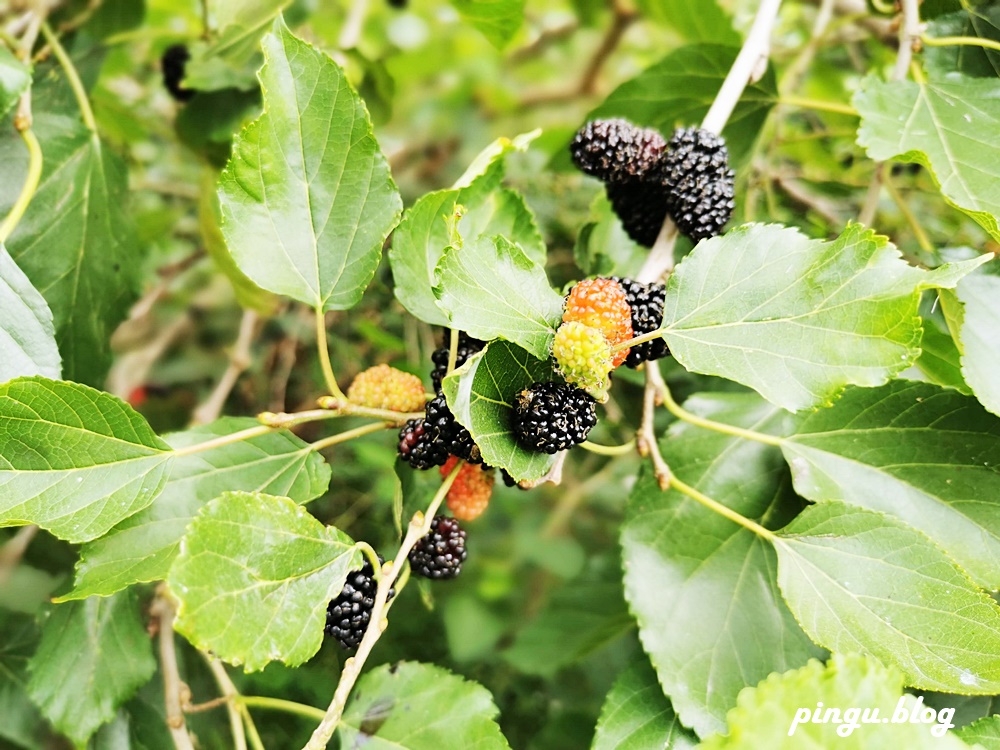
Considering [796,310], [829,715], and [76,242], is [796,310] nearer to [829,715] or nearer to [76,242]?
[829,715]

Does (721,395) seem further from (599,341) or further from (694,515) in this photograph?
(599,341)

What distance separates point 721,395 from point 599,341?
34 cm

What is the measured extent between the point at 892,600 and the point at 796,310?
26cm

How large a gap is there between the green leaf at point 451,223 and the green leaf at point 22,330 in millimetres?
323

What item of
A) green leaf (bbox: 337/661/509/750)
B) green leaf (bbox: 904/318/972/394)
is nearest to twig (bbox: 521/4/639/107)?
green leaf (bbox: 904/318/972/394)

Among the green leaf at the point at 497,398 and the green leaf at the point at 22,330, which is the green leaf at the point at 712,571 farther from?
the green leaf at the point at 22,330

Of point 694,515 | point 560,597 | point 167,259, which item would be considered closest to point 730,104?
point 694,515

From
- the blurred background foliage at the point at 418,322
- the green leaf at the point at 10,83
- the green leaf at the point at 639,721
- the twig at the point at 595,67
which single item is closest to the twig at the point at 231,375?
the blurred background foliage at the point at 418,322

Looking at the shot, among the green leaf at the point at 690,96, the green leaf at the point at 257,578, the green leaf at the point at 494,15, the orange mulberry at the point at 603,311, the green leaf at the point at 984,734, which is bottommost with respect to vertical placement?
the green leaf at the point at 984,734

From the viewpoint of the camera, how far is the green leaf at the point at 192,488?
1.97 feet

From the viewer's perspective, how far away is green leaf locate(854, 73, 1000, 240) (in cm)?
67

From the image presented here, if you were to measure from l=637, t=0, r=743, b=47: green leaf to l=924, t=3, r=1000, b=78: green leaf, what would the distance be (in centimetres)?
40

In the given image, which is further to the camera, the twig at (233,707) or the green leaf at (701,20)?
the green leaf at (701,20)

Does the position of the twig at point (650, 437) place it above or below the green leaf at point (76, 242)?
below
